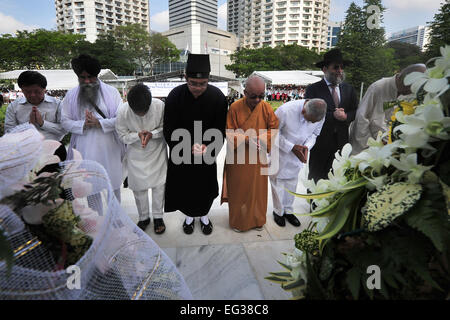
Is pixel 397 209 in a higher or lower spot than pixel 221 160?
higher

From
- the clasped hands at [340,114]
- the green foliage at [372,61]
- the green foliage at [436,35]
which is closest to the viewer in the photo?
the green foliage at [436,35]

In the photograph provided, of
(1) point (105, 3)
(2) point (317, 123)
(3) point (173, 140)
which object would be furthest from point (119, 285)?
(1) point (105, 3)

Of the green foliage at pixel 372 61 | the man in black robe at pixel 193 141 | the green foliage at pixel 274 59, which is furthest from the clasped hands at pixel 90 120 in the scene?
the green foliage at pixel 274 59

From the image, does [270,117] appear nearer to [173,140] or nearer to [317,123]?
[317,123]

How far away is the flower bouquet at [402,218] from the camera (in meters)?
0.63

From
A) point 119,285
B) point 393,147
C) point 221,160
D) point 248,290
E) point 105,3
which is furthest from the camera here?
point 105,3

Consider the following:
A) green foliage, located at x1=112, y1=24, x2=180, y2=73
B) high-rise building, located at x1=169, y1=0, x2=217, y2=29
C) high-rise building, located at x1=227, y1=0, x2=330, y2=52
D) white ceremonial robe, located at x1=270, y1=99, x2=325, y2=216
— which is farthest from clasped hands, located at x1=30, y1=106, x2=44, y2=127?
high-rise building, located at x1=169, y1=0, x2=217, y2=29

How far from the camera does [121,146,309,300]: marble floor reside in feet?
6.61

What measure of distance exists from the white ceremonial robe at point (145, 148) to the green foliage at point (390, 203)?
2.40 m

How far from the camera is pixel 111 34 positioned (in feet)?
130

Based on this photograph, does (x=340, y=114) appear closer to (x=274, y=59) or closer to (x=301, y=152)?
(x=301, y=152)

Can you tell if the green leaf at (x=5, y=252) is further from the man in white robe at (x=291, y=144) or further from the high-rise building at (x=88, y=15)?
the high-rise building at (x=88, y=15)

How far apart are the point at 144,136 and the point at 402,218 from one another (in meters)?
2.40
